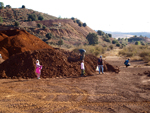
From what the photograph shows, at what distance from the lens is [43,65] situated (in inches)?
514

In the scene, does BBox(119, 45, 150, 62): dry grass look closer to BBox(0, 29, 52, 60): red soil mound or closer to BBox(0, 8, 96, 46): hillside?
BBox(0, 29, 52, 60): red soil mound

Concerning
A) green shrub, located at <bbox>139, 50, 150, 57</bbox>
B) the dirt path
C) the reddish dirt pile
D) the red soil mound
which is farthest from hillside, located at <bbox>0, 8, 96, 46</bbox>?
the dirt path

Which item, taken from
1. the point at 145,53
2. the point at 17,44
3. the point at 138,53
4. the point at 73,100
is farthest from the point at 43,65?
the point at 138,53

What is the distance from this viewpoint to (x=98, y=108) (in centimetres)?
620

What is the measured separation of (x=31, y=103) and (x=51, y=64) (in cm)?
673

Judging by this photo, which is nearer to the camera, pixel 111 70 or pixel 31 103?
pixel 31 103

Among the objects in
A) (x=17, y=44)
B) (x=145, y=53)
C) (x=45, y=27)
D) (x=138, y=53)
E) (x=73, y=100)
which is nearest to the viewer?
(x=73, y=100)

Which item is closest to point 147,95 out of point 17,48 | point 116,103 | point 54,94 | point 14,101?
point 116,103

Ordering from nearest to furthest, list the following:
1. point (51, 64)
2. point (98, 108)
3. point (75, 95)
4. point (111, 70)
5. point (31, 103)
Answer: point (98, 108), point (31, 103), point (75, 95), point (51, 64), point (111, 70)

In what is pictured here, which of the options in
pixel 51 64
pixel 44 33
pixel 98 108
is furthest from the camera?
pixel 44 33

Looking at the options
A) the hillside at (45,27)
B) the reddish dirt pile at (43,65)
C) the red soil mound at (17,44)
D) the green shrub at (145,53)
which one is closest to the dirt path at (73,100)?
the reddish dirt pile at (43,65)

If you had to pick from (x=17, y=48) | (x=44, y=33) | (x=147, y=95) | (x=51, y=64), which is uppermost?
(x=44, y=33)

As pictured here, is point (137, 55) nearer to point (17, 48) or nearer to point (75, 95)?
point (17, 48)

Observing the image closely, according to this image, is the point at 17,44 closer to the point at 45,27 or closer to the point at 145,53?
the point at 145,53
